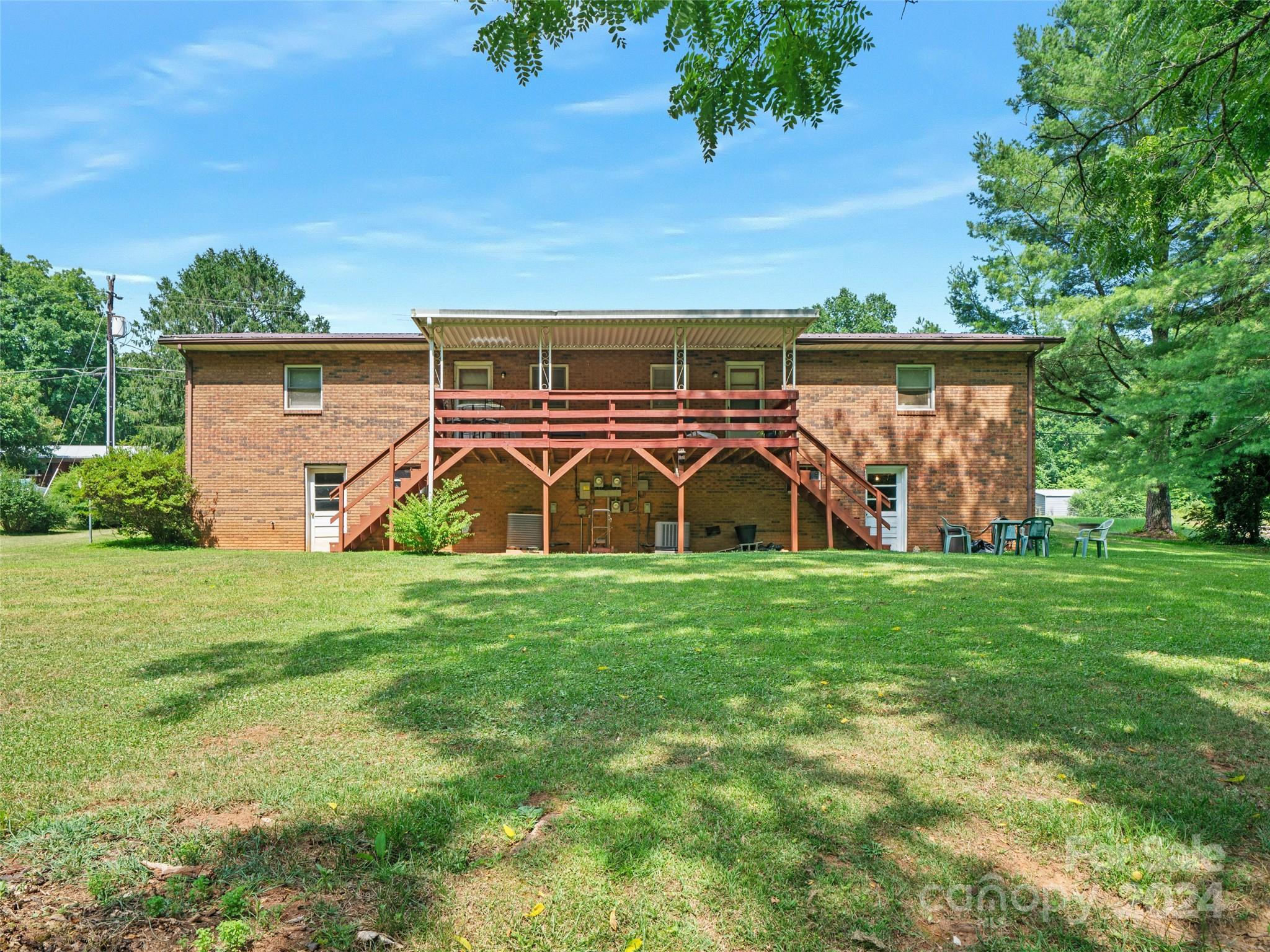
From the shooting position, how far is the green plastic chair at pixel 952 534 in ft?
51.2

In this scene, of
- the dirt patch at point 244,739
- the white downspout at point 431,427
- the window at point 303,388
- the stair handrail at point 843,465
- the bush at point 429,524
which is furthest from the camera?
the window at point 303,388

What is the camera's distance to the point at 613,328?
15.3 metres

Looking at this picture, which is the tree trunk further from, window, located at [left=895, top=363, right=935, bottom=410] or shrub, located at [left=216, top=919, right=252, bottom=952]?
shrub, located at [left=216, top=919, right=252, bottom=952]

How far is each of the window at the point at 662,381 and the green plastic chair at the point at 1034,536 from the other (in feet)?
26.8

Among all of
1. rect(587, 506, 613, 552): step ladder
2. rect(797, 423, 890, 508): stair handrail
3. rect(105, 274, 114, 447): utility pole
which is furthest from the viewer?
rect(105, 274, 114, 447): utility pole

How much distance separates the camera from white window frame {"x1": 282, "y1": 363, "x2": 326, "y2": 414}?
56.2ft

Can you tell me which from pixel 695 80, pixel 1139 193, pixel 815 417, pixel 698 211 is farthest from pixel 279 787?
pixel 815 417

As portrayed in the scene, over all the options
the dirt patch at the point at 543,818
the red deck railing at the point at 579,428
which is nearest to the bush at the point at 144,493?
the red deck railing at the point at 579,428

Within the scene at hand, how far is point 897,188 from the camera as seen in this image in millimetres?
13969

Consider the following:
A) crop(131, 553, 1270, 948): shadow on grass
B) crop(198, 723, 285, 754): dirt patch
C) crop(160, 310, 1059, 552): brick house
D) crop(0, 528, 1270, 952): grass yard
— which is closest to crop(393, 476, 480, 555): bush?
crop(160, 310, 1059, 552): brick house

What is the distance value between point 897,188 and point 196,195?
24.6 meters

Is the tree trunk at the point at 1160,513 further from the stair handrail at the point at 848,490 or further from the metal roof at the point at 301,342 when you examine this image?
the metal roof at the point at 301,342

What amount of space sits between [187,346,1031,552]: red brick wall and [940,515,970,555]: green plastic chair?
949 millimetres

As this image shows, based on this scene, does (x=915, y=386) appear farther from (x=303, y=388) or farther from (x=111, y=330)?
(x=111, y=330)
